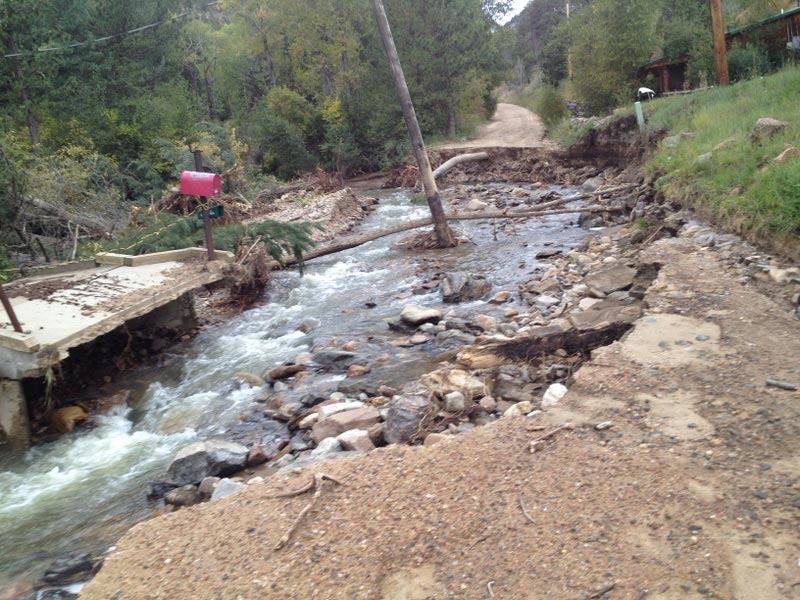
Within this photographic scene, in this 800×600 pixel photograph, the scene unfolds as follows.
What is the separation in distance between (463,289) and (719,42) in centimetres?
966

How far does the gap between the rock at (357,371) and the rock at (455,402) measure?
1818 mm

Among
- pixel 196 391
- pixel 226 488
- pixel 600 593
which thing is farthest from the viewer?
pixel 196 391

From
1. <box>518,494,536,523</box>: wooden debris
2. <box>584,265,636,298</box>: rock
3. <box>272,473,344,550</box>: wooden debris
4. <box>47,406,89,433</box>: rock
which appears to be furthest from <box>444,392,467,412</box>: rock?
<box>47,406,89,433</box>: rock

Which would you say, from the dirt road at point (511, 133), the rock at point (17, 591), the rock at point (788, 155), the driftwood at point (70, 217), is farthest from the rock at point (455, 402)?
the dirt road at point (511, 133)

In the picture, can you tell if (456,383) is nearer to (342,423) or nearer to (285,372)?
(342,423)

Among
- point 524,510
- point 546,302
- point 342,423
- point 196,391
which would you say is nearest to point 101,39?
point 196,391

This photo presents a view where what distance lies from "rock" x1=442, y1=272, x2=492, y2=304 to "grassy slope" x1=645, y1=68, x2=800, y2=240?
2.97m

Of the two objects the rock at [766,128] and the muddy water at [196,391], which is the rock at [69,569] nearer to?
the muddy water at [196,391]

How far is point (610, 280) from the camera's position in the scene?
673 cm

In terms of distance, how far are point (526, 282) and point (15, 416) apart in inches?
246

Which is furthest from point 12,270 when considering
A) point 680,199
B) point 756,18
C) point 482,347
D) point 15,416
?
point 756,18

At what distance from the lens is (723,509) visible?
2420 millimetres

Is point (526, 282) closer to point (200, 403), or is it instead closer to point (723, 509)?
point (200, 403)

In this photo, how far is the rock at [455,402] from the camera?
13.9ft
